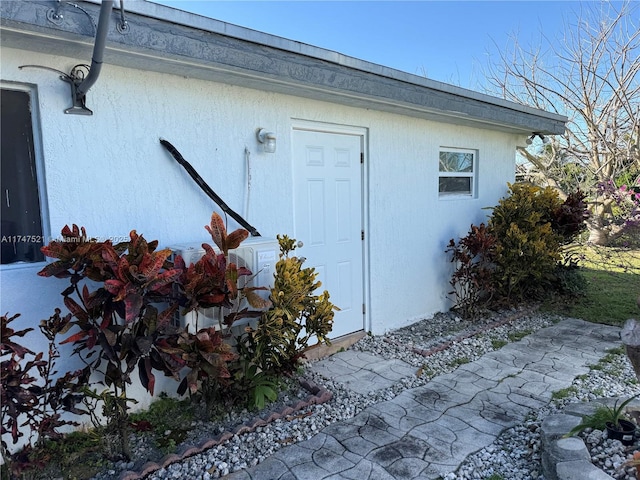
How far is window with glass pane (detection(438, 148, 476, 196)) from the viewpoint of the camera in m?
6.63

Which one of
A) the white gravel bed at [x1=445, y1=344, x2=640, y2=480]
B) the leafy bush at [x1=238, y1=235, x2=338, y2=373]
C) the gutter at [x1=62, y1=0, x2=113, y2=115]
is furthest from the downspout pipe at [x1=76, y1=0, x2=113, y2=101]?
the white gravel bed at [x1=445, y1=344, x2=640, y2=480]

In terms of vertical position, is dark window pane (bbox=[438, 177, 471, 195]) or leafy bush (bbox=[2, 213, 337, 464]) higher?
dark window pane (bbox=[438, 177, 471, 195])

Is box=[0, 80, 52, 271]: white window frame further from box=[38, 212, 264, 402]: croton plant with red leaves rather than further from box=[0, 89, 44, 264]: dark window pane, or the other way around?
box=[38, 212, 264, 402]: croton plant with red leaves

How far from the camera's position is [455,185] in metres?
6.97

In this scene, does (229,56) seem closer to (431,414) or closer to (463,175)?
(431,414)

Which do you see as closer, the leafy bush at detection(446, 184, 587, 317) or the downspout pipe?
the downspout pipe

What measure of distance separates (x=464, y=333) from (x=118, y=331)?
4485 millimetres

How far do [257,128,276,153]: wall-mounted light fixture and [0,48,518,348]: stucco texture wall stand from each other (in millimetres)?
72

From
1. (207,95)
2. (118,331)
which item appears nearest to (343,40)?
(207,95)

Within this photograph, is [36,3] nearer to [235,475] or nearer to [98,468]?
[98,468]

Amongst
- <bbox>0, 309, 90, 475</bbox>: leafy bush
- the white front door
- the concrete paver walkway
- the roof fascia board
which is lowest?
the concrete paver walkway

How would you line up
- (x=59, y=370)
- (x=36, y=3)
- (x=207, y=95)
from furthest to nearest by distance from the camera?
(x=207, y=95) < (x=59, y=370) < (x=36, y=3)

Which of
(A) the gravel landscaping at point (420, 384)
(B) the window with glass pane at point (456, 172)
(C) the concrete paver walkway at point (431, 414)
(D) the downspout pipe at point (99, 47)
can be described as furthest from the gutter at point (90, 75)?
(B) the window with glass pane at point (456, 172)

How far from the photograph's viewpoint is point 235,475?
2.81 meters
